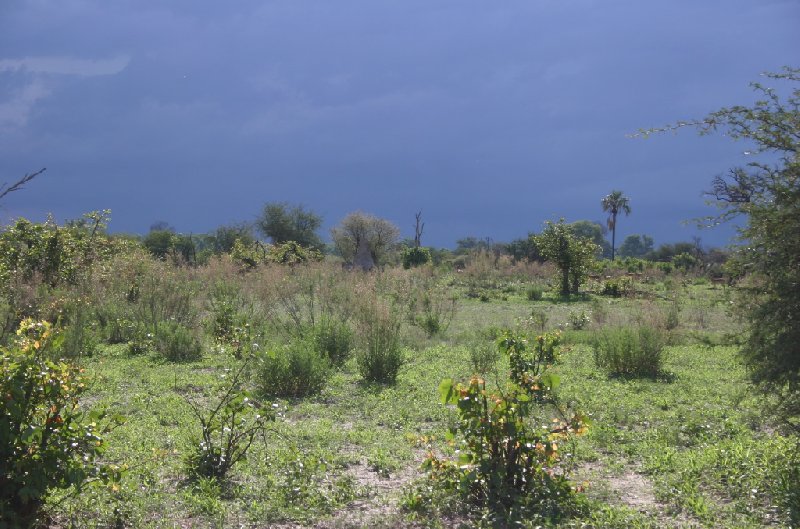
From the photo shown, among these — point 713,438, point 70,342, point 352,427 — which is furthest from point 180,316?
point 713,438

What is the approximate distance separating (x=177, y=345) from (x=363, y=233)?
1673 inches

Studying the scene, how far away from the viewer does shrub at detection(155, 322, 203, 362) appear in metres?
11.2

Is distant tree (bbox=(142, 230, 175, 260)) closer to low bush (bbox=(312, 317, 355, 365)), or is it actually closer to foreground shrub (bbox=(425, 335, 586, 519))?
low bush (bbox=(312, 317, 355, 365))

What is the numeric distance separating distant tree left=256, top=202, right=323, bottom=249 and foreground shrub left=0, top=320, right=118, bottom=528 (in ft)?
184

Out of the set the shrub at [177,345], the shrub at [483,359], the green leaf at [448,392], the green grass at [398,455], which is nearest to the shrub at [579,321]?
the green grass at [398,455]

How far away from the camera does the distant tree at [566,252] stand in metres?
27.0

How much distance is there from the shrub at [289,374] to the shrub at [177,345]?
3.28 metres

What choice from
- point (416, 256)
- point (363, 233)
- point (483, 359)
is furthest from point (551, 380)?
point (363, 233)

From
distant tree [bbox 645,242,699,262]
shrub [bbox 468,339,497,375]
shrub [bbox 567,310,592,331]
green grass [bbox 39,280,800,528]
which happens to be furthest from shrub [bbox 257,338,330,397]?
distant tree [bbox 645,242,699,262]

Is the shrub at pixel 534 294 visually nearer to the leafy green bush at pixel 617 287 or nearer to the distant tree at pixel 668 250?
the leafy green bush at pixel 617 287

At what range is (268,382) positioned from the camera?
8.34 m

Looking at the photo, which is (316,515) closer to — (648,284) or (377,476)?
(377,476)

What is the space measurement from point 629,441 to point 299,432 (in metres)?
3.26

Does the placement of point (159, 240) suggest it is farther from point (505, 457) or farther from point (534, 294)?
point (505, 457)
